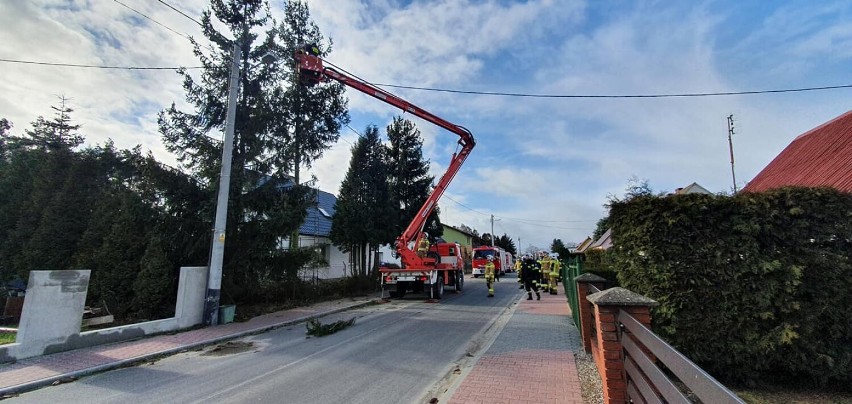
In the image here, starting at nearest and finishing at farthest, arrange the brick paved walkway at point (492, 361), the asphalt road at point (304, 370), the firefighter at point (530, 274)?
the brick paved walkway at point (492, 361), the asphalt road at point (304, 370), the firefighter at point (530, 274)

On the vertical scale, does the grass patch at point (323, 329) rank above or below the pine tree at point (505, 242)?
below

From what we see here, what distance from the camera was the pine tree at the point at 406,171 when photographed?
2519 cm

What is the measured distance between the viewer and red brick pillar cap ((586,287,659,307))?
3787 millimetres

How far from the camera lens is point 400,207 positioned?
25125 mm

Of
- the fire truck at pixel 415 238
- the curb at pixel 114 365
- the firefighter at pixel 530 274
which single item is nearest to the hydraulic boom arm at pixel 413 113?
the fire truck at pixel 415 238

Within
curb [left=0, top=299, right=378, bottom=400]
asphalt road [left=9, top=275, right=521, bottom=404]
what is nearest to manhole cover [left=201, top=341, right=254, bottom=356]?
asphalt road [left=9, top=275, right=521, bottom=404]

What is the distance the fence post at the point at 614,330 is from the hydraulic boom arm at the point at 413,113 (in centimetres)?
1256

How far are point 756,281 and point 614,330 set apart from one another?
3.09m

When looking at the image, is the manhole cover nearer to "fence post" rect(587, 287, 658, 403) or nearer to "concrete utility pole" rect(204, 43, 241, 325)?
"concrete utility pole" rect(204, 43, 241, 325)

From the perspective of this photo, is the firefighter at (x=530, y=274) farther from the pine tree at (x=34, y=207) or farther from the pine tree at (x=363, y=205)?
the pine tree at (x=34, y=207)

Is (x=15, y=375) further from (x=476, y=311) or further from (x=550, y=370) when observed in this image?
(x=476, y=311)

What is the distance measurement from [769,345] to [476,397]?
12.9ft

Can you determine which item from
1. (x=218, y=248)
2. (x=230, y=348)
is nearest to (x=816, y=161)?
(x=230, y=348)

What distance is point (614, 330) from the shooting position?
403 centimetres
